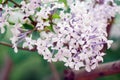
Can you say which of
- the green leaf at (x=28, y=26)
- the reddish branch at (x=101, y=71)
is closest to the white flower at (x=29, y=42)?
the green leaf at (x=28, y=26)

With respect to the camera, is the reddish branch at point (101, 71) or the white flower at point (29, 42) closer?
the white flower at point (29, 42)

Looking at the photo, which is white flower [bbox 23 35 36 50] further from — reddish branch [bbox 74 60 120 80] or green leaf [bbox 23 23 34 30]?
reddish branch [bbox 74 60 120 80]

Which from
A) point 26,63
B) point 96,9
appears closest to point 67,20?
point 96,9

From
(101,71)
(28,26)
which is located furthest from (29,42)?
(101,71)

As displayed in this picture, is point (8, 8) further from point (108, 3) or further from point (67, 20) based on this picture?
point (108, 3)

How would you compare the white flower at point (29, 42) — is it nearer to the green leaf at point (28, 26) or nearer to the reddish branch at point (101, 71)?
the green leaf at point (28, 26)

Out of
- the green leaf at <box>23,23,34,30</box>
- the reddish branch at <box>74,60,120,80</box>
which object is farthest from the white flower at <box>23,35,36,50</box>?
the reddish branch at <box>74,60,120,80</box>

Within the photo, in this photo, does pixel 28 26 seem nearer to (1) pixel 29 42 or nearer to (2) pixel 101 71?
(1) pixel 29 42

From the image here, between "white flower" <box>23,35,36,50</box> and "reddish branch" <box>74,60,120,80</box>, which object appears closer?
"white flower" <box>23,35,36,50</box>
